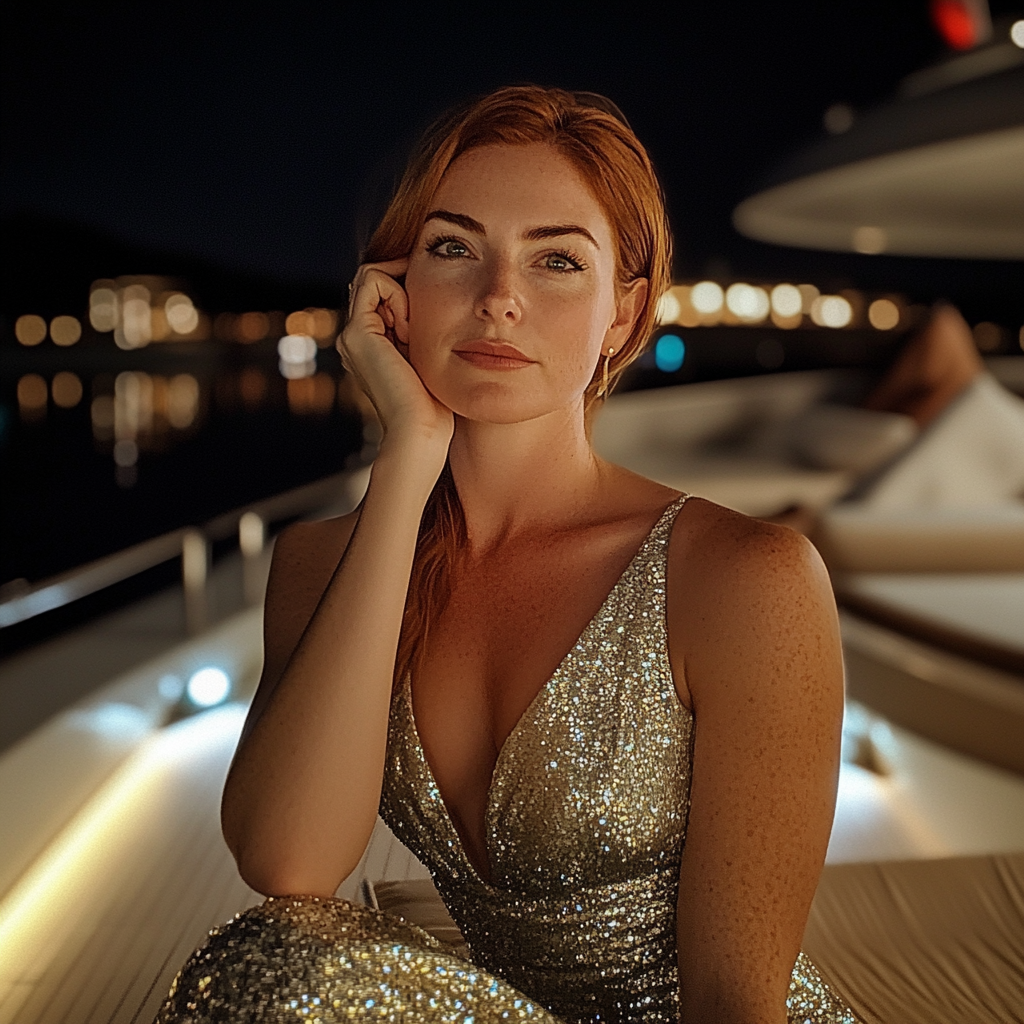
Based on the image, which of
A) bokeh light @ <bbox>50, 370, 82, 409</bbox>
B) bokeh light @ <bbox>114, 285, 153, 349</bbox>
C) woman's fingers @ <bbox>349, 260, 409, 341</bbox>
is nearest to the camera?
woman's fingers @ <bbox>349, 260, 409, 341</bbox>

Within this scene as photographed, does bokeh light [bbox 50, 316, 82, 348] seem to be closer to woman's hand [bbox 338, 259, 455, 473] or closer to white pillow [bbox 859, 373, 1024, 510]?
white pillow [bbox 859, 373, 1024, 510]

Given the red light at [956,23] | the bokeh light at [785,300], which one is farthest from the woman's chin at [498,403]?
the bokeh light at [785,300]

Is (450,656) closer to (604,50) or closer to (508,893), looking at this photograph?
(508,893)

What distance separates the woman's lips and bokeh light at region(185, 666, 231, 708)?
2595 millimetres

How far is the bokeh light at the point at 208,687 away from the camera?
3541 millimetres

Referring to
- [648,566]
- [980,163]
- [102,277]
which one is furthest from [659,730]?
[102,277]

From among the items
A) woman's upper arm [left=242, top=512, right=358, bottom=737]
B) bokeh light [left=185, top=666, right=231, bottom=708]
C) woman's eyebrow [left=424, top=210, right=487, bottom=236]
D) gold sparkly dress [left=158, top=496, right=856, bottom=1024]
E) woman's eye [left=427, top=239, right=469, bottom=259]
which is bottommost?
bokeh light [left=185, top=666, right=231, bottom=708]

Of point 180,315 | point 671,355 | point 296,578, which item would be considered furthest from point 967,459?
point 180,315

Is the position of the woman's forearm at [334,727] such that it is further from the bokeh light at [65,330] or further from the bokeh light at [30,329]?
the bokeh light at [30,329]

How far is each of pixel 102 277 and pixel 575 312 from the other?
61.3 meters

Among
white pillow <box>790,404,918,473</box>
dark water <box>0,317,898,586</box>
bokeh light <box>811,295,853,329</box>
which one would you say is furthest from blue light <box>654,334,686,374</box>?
white pillow <box>790,404,918,473</box>

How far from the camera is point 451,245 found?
1.18 meters

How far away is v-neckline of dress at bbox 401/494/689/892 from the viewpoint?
3.77 feet

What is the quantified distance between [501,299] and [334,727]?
432 millimetres
